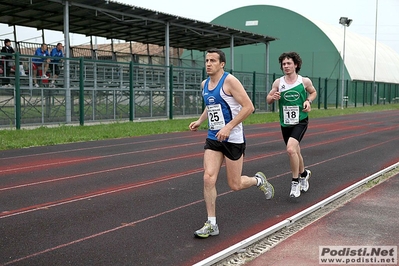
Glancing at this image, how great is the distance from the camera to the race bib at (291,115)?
694 cm

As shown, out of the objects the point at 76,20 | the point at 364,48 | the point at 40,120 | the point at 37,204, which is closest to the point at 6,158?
the point at 37,204

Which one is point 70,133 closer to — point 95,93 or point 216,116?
point 95,93

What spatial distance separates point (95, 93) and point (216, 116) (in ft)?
50.2

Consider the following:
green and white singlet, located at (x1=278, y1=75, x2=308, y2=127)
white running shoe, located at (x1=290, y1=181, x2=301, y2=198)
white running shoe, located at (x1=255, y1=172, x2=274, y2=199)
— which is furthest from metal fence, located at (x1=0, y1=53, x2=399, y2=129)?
white running shoe, located at (x1=255, y1=172, x2=274, y2=199)

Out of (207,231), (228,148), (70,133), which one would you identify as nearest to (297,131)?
(228,148)

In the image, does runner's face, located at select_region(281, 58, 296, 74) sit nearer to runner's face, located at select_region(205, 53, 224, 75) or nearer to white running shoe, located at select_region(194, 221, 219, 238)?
runner's face, located at select_region(205, 53, 224, 75)

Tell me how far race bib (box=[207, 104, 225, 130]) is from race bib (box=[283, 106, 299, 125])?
2.09 m

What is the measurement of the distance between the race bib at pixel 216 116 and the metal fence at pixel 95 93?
12.3m

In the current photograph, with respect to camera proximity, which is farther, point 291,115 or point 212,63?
point 291,115

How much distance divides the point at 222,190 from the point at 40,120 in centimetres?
1168

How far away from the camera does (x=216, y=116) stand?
515 cm

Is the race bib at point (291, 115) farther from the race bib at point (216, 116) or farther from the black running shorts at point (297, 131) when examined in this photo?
the race bib at point (216, 116)

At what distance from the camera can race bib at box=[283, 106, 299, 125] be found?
6938mm

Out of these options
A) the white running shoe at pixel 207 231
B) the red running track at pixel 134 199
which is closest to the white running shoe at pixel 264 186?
the red running track at pixel 134 199
